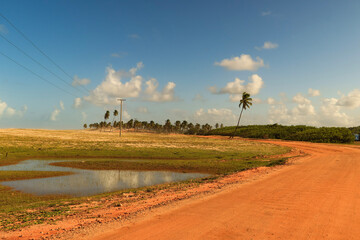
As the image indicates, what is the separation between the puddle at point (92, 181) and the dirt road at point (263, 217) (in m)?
8.74

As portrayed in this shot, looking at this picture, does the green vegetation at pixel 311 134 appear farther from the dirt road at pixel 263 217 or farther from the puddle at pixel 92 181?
the dirt road at pixel 263 217

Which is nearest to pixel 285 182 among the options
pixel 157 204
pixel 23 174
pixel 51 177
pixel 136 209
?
pixel 157 204

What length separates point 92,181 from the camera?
20047 millimetres

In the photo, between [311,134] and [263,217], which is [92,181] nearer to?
[263,217]

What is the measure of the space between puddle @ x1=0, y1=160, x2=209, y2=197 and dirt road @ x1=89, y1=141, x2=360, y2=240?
8745 millimetres

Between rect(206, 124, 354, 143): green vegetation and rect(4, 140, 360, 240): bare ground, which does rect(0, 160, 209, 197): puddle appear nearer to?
rect(4, 140, 360, 240): bare ground

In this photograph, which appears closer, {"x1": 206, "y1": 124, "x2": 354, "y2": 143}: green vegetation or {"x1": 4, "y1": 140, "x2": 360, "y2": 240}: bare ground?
{"x1": 4, "y1": 140, "x2": 360, "y2": 240}: bare ground

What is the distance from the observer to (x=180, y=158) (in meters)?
34.9

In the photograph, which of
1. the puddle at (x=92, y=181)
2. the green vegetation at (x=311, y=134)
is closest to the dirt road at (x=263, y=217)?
the puddle at (x=92, y=181)

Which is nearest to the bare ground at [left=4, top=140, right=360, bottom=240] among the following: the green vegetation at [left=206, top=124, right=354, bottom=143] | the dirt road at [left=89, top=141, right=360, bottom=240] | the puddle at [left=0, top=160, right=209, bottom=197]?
the dirt road at [left=89, top=141, right=360, bottom=240]

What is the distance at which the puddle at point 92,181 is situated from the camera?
17062mm

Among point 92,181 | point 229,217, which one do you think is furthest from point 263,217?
point 92,181

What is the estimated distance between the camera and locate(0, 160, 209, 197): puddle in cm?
1706

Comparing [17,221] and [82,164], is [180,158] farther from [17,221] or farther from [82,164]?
[17,221]
